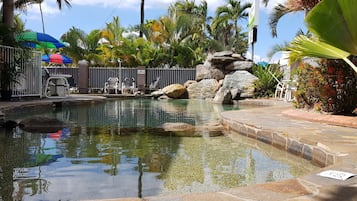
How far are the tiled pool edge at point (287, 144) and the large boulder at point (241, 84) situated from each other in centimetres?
1013

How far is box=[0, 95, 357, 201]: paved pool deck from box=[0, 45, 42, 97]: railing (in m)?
2.31

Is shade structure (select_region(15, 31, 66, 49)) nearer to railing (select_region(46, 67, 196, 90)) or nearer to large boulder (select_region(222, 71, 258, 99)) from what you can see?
large boulder (select_region(222, 71, 258, 99))

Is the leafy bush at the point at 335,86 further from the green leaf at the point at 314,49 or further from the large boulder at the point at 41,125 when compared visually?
the large boulder at the point at 41,125

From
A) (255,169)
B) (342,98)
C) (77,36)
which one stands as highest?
(77,36)

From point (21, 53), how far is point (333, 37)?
9.58 m

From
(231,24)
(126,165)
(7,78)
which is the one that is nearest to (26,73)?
(7,78)

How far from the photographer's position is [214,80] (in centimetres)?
2028

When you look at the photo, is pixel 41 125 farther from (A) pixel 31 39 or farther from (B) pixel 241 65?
(B) pixel 241 65

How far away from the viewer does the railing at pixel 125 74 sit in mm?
23297

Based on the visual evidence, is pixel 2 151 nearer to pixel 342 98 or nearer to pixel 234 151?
pixel 234 151

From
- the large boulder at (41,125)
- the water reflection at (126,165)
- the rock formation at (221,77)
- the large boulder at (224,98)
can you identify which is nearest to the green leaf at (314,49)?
the water reflection at (126,165)

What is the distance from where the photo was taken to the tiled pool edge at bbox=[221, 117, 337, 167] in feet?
13.6

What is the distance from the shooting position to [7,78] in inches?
423

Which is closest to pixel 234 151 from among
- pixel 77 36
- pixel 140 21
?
pixel 77 36
